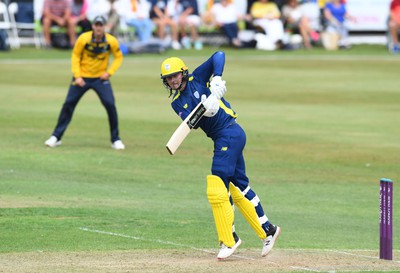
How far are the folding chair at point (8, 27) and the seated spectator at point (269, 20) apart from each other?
9.55 metres

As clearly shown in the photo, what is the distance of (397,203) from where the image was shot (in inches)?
596

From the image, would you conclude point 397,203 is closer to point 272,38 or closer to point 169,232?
point 169,232

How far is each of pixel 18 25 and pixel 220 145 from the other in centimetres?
3077

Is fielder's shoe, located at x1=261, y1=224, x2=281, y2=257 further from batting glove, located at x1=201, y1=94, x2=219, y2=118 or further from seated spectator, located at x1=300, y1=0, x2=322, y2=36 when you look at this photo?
seated spectator, located at x1=300, y1=0, x2=322, y2=36

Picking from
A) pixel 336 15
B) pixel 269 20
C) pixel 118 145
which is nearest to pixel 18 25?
pixel 269 20

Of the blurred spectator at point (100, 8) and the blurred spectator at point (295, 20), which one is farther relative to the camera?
the blurred spectator at point (295, 20)

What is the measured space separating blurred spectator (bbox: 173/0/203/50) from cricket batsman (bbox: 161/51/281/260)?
30885mm

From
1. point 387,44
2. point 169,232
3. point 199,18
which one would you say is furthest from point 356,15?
point 169,232

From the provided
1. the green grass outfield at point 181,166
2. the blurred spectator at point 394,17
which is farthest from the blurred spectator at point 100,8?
the blurred spectator at point 394,17

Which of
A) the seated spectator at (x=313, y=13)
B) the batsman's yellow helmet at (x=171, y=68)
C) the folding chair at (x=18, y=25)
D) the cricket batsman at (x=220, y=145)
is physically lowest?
the seated spectator at (x=313, y=13)

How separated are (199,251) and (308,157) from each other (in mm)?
7916

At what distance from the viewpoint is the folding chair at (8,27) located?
38.8 m

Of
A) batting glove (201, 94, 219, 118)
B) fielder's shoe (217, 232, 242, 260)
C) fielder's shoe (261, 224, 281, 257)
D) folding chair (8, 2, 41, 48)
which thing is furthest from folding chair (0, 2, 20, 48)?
fielder's shoe (217, 232, 242, 260)

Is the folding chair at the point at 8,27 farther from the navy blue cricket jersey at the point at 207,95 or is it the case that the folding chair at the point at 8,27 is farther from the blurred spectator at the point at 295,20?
the navy blue cricket jersey at the point at 207,95
